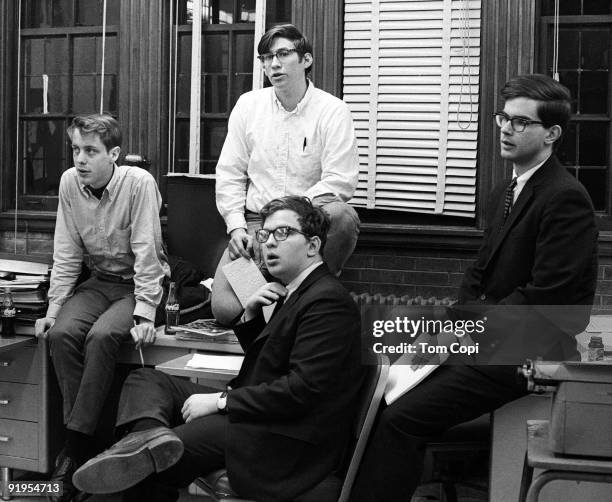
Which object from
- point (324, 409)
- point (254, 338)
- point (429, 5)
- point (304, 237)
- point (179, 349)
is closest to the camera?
point (324, 409)

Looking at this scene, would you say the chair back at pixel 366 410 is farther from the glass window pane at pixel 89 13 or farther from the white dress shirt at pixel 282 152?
the glass window pane at pixel 89 13

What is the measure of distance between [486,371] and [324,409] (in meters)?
0.73

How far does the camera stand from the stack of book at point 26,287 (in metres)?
4.95

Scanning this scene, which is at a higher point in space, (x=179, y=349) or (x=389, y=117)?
(x=389, y=117)

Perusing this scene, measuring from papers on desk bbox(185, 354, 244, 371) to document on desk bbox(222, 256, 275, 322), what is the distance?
36 centimetres

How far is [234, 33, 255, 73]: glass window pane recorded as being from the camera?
6.13m

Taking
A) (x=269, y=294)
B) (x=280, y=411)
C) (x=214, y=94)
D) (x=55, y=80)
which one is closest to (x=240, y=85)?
(x=214, y=94)

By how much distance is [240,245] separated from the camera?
4.80 meters

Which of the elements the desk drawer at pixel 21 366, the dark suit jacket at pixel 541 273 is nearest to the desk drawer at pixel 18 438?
the desk drawer at pixel 21 366

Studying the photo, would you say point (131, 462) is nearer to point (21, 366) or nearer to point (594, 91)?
point (21, 366)

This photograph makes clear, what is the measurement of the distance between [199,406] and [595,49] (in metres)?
3.32

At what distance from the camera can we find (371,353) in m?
3.54

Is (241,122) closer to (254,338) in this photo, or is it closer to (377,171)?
(377,171)

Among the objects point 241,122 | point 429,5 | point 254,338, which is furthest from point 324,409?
point 429,5
